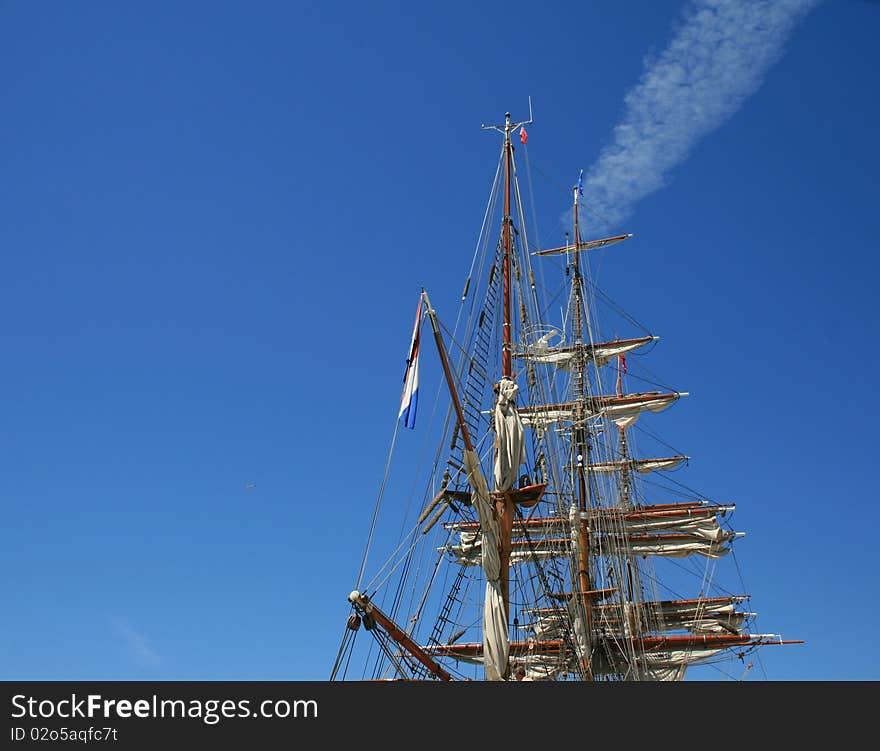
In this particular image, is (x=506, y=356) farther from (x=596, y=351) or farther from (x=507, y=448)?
(x=596, y=351)

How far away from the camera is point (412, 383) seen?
30.7 meters

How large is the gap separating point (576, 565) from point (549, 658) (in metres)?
6.52

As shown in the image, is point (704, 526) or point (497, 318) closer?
point (497, 318)

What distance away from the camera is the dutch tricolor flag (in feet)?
99.1

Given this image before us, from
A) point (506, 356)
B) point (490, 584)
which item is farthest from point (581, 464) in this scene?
point (490, 584)

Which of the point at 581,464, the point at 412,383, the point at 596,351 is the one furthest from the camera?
the point at 596,351

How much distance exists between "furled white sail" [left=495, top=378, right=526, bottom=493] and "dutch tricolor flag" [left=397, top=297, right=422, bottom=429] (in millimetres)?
4601

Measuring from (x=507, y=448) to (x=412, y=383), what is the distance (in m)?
5.14

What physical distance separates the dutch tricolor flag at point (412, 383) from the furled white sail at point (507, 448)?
4601mm

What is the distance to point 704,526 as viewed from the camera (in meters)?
64.8

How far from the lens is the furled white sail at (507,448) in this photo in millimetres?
33375

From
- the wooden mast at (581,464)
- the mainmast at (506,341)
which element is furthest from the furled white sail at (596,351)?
the mainmast at (506,341)
